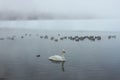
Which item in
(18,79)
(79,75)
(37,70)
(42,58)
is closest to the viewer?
(18,79)

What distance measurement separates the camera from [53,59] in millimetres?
44000

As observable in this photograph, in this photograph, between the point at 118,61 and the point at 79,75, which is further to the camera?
the point at 118,61

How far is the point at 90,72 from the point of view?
35.0 m

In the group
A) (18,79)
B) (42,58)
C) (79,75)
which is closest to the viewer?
(18,79)

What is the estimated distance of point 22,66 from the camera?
130 feet

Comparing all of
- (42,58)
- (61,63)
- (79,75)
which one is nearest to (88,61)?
(61,63)

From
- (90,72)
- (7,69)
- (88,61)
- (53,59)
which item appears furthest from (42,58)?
(90,72)

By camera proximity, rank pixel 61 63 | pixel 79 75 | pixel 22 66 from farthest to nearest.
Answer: pixel 61 63 < pixel 22 66 < pixel 79 75

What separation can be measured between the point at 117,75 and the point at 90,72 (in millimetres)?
2949

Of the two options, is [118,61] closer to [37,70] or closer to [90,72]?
[90,72]

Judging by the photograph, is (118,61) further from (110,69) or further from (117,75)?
(117,75)

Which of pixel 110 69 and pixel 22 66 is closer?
pixel 110 69

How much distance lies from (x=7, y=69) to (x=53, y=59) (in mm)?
8349

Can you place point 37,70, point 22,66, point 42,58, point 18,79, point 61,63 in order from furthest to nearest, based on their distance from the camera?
point 42,58, point 61,63, point 22,66, point 37,70, point 18,79
